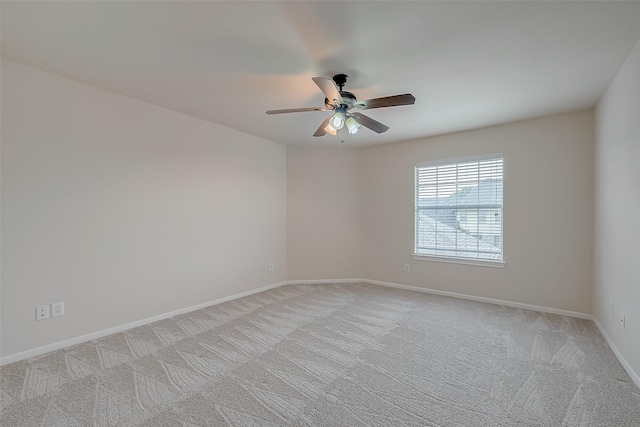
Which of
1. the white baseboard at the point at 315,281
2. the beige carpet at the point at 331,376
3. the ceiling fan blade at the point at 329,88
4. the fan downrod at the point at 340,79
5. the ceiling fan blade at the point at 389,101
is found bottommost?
the beige carpet at the point at 331,376

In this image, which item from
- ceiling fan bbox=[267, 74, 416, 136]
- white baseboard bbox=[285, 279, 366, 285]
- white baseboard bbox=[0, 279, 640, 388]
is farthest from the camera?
white baseboard bbox=[285, 279, 366, 285]

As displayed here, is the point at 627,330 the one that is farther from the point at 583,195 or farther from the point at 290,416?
the point at 290,416

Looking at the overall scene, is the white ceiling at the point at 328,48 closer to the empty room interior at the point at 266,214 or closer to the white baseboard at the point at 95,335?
the empty room interior at the point at 266,214

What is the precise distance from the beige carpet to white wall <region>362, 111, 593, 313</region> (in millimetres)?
495

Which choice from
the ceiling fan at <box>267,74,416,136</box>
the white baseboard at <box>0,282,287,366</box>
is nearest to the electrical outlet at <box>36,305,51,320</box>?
the white baseboard at <box>0,282,287,366</box>

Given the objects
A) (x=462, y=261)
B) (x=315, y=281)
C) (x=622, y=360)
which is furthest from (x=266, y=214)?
(x=622, y=360)

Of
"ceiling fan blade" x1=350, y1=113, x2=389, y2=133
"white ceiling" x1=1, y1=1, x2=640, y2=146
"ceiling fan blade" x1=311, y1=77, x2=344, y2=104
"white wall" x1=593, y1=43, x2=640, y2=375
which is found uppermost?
"white ceiling" x1=1, y1=1, x2=640, y2=146

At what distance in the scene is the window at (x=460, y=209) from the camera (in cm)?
391

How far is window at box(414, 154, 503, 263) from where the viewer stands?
3.91m

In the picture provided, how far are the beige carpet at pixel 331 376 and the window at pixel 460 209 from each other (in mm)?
1096

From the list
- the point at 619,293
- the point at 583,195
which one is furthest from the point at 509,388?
the point at 583,195

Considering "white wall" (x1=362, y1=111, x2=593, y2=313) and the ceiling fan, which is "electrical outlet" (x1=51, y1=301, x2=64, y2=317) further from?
"white wall" (x1=362, y1=111, x2=593, y2=313)

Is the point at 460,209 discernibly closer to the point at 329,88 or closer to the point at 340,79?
the point at 340,79

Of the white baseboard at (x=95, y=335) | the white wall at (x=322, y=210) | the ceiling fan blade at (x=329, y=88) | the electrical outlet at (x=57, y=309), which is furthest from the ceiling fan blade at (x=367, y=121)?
the electrical outlet at (x=57, y=309)
